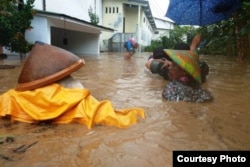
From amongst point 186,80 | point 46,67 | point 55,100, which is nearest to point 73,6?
point 186,80

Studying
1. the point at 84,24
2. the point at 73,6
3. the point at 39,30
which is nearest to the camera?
the point at 39,30

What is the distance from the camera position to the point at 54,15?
440 inches

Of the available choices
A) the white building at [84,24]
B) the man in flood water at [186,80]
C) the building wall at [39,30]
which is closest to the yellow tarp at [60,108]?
the man in flood water at [186,80]

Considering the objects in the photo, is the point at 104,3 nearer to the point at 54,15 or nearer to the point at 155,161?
the point at 54,15

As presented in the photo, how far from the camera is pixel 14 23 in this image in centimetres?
991

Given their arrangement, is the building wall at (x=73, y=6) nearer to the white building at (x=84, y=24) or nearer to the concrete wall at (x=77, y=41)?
the white building at (x=84, y=24)

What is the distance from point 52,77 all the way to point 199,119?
1.87 meters

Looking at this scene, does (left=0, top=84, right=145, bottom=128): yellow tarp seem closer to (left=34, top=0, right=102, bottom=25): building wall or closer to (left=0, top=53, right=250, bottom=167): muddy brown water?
(left=0, top=53, right=250, bottom=167): muddy brown water

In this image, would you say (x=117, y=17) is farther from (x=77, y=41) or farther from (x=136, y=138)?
(x=136, y=138)

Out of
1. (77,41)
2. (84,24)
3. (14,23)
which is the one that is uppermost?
(84,24)

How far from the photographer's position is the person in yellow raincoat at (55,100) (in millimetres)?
3086

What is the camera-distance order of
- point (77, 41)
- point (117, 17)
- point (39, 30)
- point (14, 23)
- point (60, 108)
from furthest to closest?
point (117, 17) < point (77, 41) < point (39, 30) < point (14, 23) < point (60, 108)

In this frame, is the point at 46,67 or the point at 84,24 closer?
the point at 46,67

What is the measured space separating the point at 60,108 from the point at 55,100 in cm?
10
